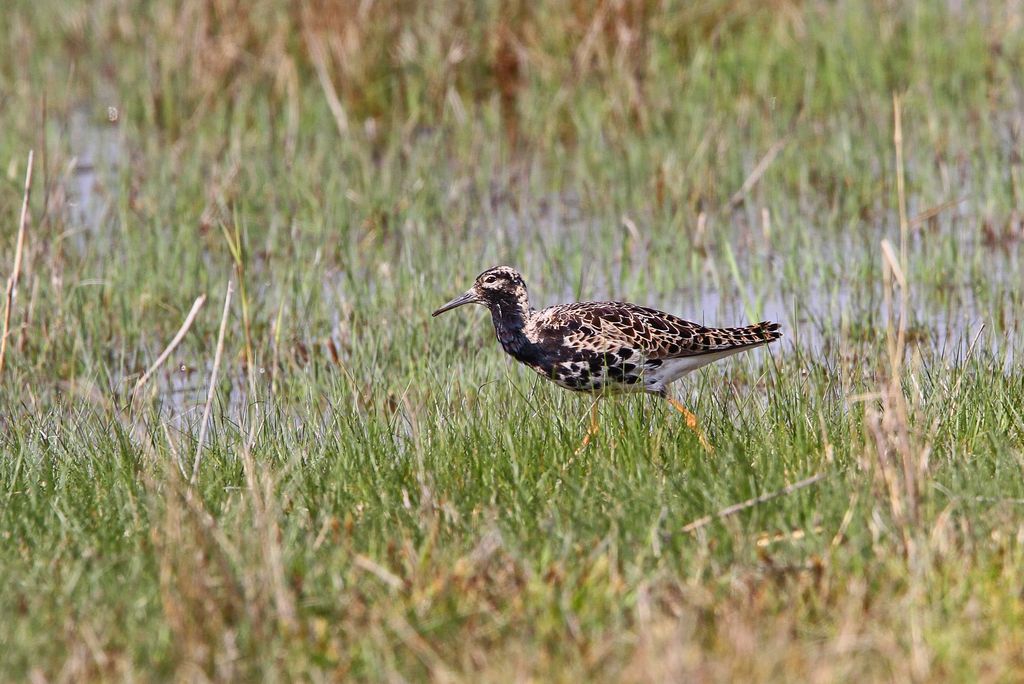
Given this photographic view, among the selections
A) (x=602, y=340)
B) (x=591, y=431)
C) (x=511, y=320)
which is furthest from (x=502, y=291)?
(x=591, y=431)

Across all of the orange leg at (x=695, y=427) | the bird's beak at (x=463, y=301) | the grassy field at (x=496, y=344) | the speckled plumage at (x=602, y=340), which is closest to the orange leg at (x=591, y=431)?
the grassy field at (x=496, y=344)

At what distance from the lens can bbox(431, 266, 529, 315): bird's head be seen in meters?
6.87

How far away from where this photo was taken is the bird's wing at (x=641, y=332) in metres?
6.56

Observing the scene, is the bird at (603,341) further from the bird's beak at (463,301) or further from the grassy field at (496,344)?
the grassy field at (496,344)

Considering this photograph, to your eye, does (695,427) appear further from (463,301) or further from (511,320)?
(463,301)

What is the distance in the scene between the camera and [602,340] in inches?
257

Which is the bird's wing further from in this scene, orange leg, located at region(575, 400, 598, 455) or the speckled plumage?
orange leg, located at region(575, 400, 598, 455)

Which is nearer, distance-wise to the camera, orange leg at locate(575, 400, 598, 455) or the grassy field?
A: the grassy field

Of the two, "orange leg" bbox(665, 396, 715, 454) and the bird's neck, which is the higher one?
the bird's neck

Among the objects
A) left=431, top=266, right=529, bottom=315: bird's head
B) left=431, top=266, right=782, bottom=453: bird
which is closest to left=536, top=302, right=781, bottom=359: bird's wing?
left=431, top=266, right=782, bottom=453: bird

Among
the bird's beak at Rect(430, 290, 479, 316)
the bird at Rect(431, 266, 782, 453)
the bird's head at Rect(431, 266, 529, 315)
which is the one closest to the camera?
the bird at Rect(431, 266, 782, 453)

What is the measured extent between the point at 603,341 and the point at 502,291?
0.62 metres

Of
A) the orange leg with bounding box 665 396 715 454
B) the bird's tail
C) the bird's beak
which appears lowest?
the orange leg with bounding box 665 396 715 454

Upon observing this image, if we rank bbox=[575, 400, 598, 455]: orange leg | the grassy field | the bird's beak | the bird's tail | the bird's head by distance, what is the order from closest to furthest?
the grassy field
bbox=[575, 400, 598, 455]: orange leg
the bird's tail
the bird's head
the bird's beak
